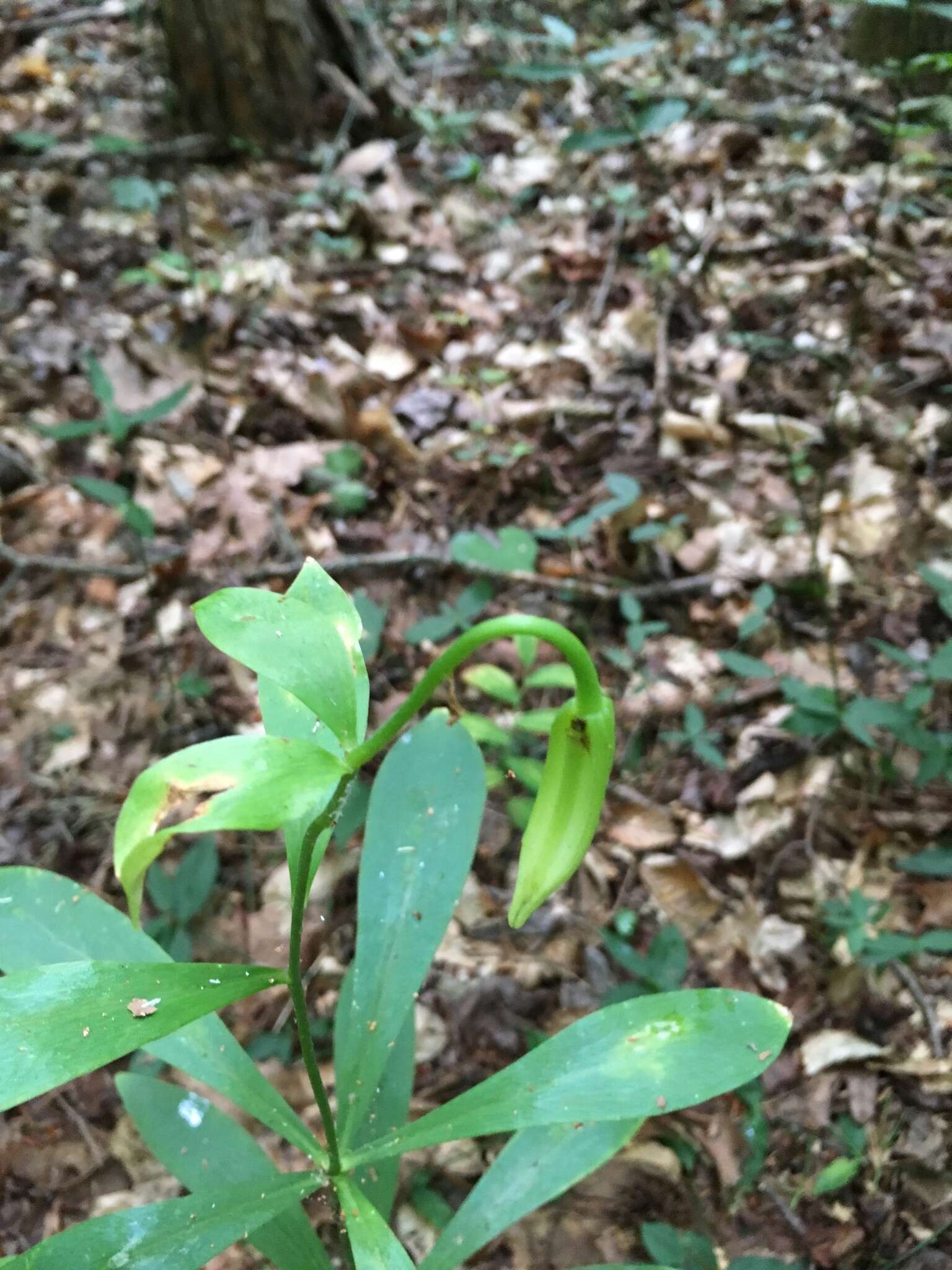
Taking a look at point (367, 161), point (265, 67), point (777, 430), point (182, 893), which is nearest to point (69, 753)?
point (182, 893)

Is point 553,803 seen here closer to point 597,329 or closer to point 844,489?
point 844,489

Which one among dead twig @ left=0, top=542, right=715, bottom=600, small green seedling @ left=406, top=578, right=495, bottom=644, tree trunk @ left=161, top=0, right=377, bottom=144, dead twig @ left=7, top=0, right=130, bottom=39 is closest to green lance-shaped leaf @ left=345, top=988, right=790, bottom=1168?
small green seedling @ left=406, top=578, right=495, bottom=644

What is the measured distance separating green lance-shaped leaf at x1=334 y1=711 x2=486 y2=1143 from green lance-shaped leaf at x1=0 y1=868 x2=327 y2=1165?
0.08 metres

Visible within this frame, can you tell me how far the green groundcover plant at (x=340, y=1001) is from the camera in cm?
64

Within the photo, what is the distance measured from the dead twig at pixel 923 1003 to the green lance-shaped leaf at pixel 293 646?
1002mm

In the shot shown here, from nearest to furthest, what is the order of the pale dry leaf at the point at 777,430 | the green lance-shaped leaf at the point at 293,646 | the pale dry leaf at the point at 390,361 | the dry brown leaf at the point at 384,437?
the green lance-shaped leaf at the point at 293,646 < the pale dry leaf at the point at 777,430 < the dry brown leaf at the point at 384,437 < the pale dry leaf at the point at 390,361

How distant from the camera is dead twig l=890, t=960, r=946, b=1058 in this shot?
1252 mm

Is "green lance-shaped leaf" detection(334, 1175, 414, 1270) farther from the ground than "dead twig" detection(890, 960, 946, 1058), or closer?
farther from the ground

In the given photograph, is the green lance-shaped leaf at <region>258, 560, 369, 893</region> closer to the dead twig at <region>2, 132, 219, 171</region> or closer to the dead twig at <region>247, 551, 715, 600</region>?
the dead twig at <region>247, 551, 715, 600</region>

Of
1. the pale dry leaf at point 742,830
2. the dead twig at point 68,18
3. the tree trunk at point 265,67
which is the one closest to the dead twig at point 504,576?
the pale dry leaf at point 742,830

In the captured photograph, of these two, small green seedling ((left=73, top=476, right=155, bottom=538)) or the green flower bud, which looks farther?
small green seedling ((left=73, top=476, right=155, bottom=538))

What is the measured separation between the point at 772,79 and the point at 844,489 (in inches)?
77.8

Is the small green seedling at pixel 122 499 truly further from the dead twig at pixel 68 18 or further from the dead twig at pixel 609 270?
the dead twig at pixel 68 18

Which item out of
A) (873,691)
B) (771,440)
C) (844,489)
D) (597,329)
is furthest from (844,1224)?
(597,329)
